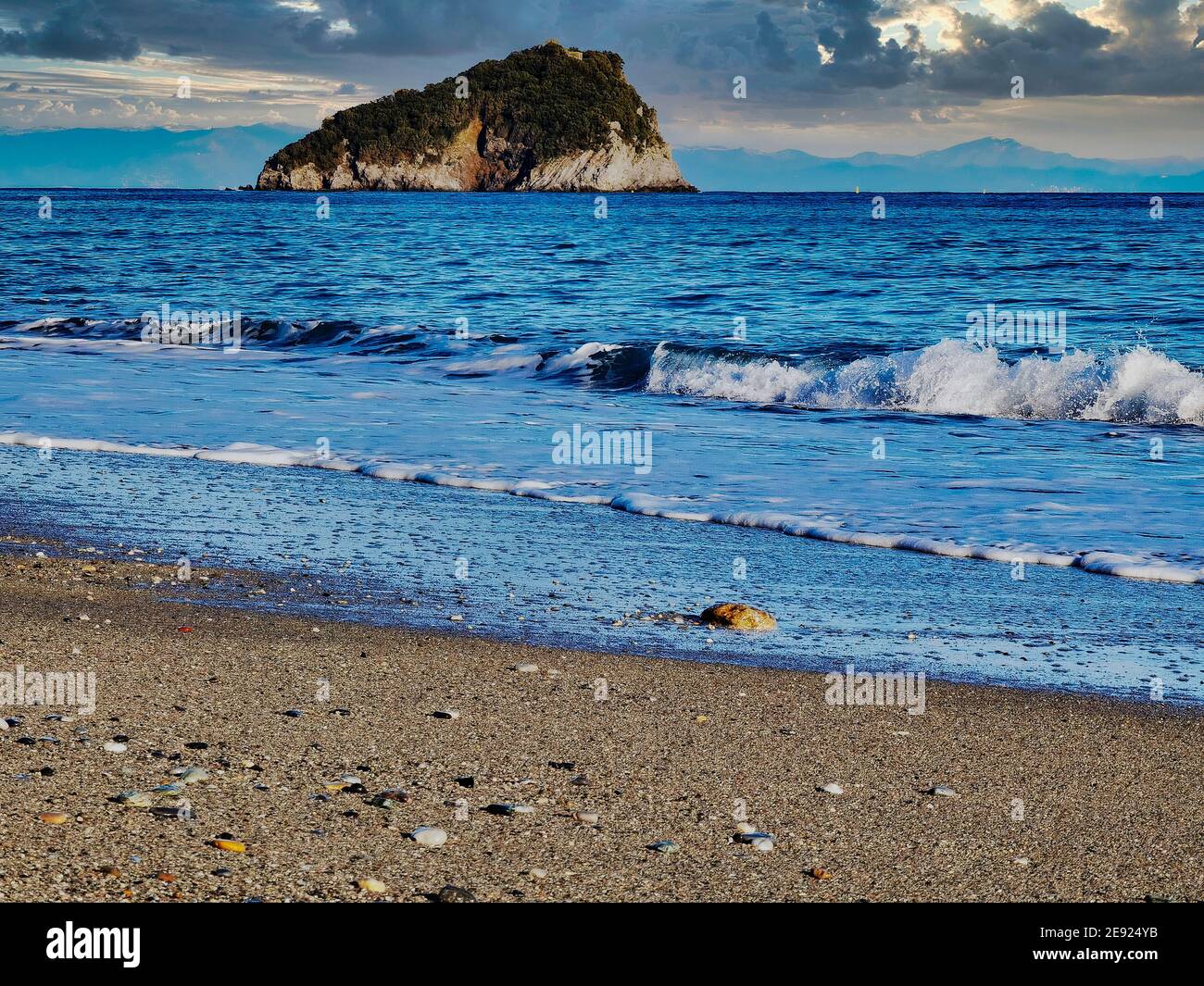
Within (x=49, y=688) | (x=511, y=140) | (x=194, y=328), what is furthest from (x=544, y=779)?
(x=511, y=140)

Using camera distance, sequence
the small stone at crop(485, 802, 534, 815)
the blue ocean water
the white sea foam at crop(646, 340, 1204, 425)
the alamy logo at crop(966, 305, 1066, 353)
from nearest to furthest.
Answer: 1. the small stone at crop(485, 802, 534, 815)
2. the blue ocean water
3. the white sea foam at crop(646, 340, 1204, 425)
4. the alamy logo at crop(966, 305, 1066, 353)

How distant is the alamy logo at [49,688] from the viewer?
180 inches

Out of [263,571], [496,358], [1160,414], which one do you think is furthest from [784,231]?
[263,571]

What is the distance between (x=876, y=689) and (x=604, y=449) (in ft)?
22.6

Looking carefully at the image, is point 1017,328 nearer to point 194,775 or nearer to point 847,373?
point 847,373

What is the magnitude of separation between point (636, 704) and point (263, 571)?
2927 millimetres

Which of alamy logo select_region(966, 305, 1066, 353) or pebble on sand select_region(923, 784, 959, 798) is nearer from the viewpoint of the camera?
pebble on sand select_region(923, 784, 959, 798)

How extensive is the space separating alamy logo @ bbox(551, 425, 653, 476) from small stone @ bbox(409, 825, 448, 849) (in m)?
7.06

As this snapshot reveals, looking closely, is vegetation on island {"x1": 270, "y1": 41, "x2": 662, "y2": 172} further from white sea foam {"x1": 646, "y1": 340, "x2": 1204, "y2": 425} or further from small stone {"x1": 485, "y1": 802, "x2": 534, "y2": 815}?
small stone {"x1": 485, "y1": 802, "x2": 534, "y2": 815}

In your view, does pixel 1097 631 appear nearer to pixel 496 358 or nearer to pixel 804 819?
pixel 804 819

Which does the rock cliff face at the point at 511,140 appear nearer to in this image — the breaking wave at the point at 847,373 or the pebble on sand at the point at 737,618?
the breaking wave at the point at 847,373

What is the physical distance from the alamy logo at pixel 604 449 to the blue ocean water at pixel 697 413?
2.5 inches
